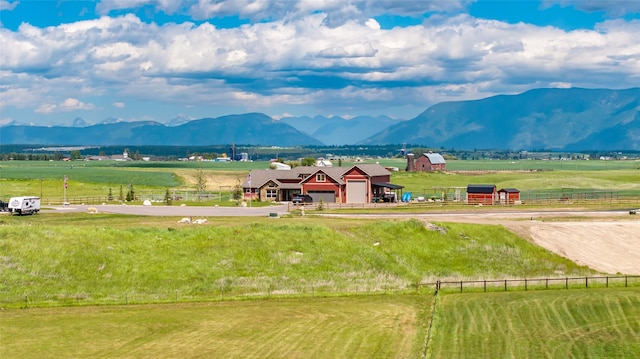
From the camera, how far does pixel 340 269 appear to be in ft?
180

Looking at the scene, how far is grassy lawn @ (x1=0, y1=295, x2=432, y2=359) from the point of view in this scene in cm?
3145

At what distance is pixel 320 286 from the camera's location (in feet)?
160

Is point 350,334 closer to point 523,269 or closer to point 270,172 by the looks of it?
point 523,269

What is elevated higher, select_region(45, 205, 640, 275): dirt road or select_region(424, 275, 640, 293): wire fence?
select_region(45, 205, 640, 275): dirt road

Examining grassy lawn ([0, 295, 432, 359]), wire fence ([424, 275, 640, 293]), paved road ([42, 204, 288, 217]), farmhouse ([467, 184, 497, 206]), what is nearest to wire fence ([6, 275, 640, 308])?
wire fence ([424, 275, 640, 293])

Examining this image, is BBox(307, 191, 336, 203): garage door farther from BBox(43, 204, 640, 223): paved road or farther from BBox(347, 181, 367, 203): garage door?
BBox(43, 204, 640, 223): paved road

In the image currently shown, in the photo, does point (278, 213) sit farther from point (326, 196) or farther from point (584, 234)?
point (584, 234)

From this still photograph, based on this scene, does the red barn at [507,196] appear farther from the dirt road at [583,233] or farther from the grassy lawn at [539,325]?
the grassy lawn at [539,325]

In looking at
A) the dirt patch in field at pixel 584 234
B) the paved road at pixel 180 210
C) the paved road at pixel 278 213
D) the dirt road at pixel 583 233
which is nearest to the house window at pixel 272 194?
the paved road at pixel 180 210

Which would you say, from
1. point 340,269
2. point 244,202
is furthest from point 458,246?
point 244,202

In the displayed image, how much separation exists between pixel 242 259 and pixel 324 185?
1806 inches

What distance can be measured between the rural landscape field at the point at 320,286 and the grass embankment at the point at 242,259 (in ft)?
0.53

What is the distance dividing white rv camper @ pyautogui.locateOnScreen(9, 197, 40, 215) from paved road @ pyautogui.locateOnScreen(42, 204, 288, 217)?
4527 millimetres

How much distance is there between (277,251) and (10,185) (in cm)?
9455
